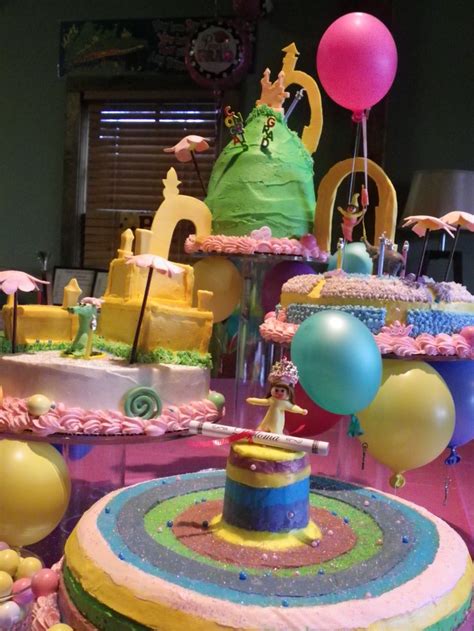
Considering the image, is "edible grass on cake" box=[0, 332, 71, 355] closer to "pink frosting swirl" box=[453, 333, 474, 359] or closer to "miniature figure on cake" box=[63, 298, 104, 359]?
"miniature figure on cake" box=[63, 298, 104, 359]

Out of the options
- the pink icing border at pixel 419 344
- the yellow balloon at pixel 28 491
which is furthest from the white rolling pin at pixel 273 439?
the pink icing border at pixel 419 344

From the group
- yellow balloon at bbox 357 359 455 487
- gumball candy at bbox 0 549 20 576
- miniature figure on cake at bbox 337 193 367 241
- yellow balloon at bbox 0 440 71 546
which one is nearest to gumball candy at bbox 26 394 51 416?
yellow balloon at bbox 0 440 71 546

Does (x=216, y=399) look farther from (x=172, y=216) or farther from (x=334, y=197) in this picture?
(x=334, y=197)

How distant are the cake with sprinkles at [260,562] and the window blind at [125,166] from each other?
14.2ft

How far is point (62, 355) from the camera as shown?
9.88ft

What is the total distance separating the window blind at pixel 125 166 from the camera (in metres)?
6.34

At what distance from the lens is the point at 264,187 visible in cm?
397

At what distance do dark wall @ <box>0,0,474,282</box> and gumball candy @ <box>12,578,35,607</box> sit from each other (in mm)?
4450

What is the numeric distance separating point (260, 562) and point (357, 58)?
96.3 inches

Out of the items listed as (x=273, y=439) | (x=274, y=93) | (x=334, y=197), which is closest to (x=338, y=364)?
(x=273, y=439)

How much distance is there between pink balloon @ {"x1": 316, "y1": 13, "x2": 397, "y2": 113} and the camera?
3.47 metres

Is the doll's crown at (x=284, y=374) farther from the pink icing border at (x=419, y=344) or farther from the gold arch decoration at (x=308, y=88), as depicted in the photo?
the gold arch decoration at (x=308, y=88)

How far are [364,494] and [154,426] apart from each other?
0.79 metres

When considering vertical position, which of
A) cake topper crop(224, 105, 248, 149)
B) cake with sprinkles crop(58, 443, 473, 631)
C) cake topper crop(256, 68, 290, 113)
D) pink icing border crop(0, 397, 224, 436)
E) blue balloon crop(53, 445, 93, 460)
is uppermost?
cake topper crop(256, 68, 290, 113)
